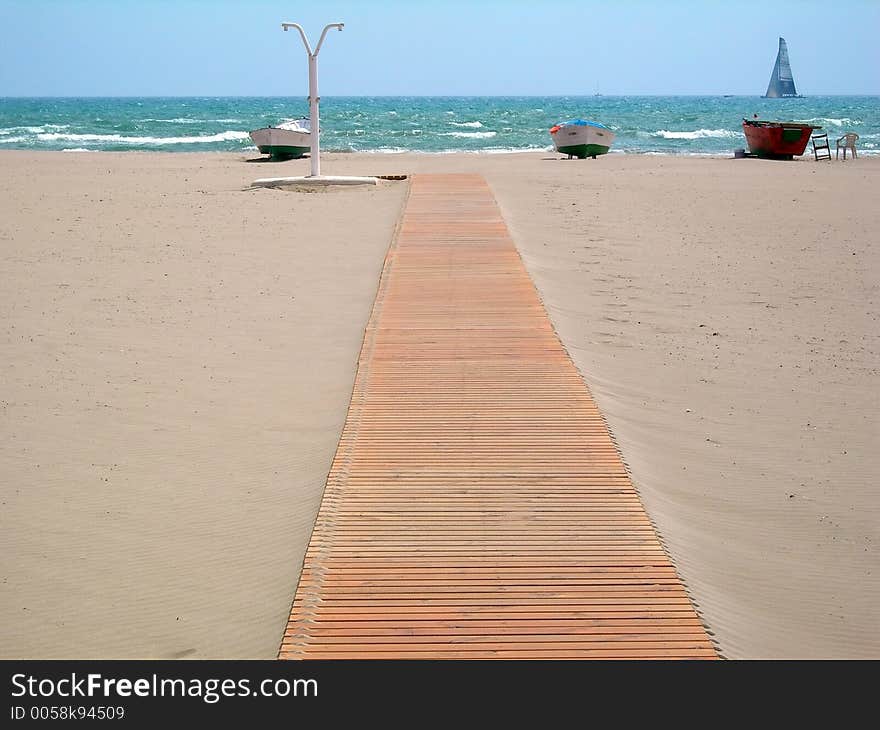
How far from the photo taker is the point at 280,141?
32188mm

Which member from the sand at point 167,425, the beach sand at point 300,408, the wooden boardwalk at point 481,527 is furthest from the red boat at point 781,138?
the wooden boardwalk at point 481,527

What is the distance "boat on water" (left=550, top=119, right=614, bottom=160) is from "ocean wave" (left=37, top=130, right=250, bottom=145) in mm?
20335

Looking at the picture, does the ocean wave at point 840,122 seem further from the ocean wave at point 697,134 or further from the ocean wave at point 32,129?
the ocean wave at point 32,129

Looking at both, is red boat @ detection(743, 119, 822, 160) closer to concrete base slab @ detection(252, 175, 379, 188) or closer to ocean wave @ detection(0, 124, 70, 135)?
concrete base slab @ detection(252, 175, 379, 188)

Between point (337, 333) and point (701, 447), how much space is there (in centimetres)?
330

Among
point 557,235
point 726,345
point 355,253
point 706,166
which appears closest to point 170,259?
point 355,253

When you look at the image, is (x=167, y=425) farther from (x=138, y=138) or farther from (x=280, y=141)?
(x=138, y=138)

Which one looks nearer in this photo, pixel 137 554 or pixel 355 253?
pixel 137 554

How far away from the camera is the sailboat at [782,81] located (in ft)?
464

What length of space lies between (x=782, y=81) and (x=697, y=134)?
9702cm

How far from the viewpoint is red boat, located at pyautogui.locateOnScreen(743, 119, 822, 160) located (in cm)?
3203
